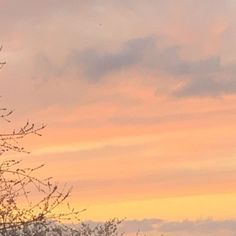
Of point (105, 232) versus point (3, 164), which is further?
point (105, 232)

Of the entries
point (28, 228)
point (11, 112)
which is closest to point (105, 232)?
point (28, 228)

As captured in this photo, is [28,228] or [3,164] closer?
[3,164]

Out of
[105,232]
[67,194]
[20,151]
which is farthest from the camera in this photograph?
[105,232]

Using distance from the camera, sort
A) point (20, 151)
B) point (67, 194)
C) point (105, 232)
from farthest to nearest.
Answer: point (105, 232) < point (67, 194) < point (20, 151)

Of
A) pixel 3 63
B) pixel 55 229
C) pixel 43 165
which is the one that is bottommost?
pixel 55 229

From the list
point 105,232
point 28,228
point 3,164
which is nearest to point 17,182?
point 3,164

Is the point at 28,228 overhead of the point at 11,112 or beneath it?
beneath

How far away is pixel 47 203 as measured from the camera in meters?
20.4

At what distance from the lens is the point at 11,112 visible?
19.2 metres

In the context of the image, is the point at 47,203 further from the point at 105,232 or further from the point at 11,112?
the point at 105,232

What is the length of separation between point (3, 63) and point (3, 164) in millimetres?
1940

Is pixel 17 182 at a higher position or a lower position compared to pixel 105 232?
lower

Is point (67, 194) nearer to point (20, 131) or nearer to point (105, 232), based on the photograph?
point (20, 131)

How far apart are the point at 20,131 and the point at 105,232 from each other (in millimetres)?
23151
